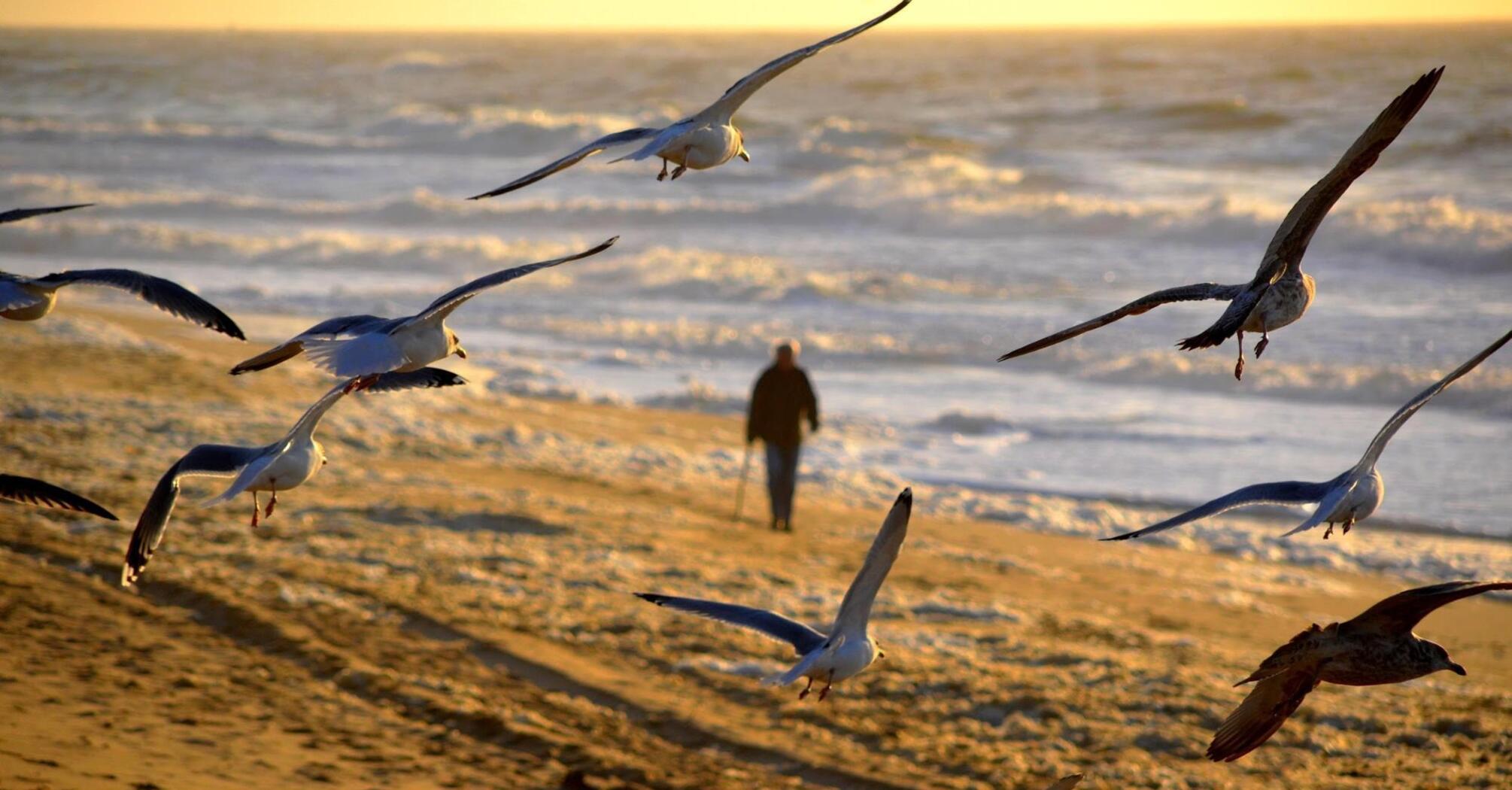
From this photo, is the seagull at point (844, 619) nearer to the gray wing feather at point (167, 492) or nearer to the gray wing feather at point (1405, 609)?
the gray wing feather at point (1405, 609)

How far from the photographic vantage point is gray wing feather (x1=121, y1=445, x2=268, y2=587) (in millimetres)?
5129

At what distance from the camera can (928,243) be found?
97.8 feet

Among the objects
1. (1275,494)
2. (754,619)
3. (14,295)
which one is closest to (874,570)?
(754,619)

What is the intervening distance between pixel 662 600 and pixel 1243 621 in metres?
5.86

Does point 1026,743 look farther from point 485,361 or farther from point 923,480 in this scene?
point 485,361

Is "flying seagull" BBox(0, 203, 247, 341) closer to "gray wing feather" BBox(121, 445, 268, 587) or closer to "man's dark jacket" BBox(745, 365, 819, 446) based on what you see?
"gray wing feather" BBox(121, 445, 268, 587)

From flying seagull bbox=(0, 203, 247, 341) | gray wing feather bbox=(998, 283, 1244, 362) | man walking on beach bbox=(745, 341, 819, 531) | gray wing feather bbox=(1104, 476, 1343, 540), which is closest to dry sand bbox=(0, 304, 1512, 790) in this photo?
man walking on beach bbox=(745, 341, 819, 531)

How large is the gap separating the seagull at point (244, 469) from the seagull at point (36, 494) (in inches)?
6.1

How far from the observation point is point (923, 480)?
521 inches

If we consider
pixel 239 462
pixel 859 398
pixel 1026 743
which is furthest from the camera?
pixel 859 398

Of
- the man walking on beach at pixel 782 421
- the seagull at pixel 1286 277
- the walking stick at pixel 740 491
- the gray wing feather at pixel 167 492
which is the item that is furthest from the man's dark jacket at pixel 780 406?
the seagull at pixel 1286 277

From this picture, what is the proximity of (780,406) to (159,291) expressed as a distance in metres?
6.65

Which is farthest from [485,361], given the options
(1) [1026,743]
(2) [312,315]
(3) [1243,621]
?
(1) [1026,743]

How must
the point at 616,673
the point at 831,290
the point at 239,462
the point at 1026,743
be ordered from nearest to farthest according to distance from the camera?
the point at 239,462, the point at 1026,743, the point at 616,673, the point at 831,290
